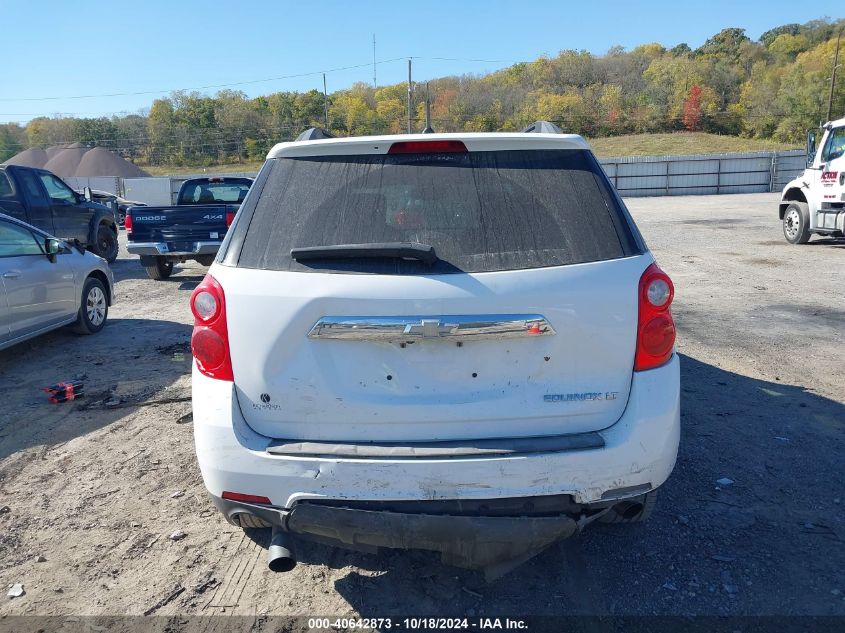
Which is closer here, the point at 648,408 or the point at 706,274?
the point at 648,408

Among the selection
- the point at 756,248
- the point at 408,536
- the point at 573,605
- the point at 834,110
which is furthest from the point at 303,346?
the point at 834,110

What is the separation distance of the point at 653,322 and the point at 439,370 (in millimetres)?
882

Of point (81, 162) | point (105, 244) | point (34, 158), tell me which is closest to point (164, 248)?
point (105, 244)

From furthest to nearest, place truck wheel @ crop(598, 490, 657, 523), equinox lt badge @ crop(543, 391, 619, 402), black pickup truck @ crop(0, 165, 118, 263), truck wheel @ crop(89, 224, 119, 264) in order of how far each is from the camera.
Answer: truck wheel @ crop(89, 224, 119, 264) → black pickup truck @ crop(0, 165, 118, 263) → truck wheel @ crop(598, 490, 657, 523) → equinox lt badge @ crop(543, 391, 619, 402)

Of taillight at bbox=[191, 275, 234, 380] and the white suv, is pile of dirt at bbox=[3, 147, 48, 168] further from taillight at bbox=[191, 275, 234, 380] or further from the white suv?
the white suv

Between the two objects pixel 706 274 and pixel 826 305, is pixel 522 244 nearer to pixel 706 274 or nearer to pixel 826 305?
pixel 826 305

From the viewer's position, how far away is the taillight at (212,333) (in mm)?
2477

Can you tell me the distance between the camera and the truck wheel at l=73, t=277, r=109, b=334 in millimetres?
7500

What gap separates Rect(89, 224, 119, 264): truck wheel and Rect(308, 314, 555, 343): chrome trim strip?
13845 mm

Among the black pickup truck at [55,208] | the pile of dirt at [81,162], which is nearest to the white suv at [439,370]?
the black pickup truck at [55,208]

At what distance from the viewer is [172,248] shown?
35.5 feet

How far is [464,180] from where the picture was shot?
8.45 ft

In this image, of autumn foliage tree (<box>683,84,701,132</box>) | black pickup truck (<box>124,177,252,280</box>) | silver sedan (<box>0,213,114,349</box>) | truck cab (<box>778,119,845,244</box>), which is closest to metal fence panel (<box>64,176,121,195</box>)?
black pickup truck (<box>124,177,252,280</box>)

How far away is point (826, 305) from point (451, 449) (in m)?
8.02
